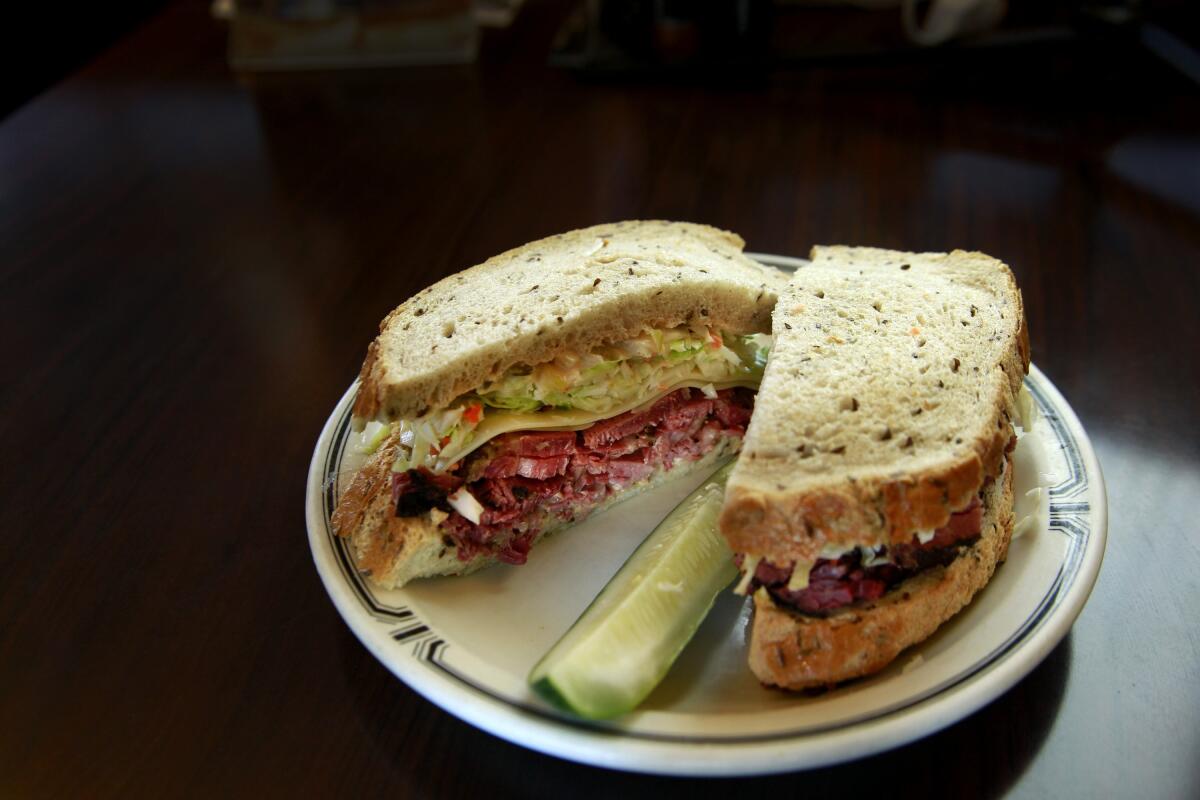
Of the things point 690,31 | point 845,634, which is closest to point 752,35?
point 690,31

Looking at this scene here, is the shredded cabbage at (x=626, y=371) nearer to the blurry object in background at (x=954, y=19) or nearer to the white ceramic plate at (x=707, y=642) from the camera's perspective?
the white ceramic plate at (x=707, y=642)

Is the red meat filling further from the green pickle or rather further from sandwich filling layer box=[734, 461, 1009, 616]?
the green pickle

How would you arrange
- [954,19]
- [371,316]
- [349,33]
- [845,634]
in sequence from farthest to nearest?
[349,33]
[954,19]
[371,316]
[845,634]

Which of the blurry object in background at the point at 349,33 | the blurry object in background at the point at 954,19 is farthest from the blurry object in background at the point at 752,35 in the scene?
the blurry object in background at the point at 349,33

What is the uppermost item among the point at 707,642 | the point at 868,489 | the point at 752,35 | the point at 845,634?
the point at 752,35

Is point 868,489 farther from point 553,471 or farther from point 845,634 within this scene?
point 553,471

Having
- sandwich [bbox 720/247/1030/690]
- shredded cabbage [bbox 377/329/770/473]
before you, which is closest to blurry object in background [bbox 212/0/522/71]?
shredded cabbage [bbox 377/329/770/473]

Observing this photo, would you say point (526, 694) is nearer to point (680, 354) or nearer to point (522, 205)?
point (680, 354)
